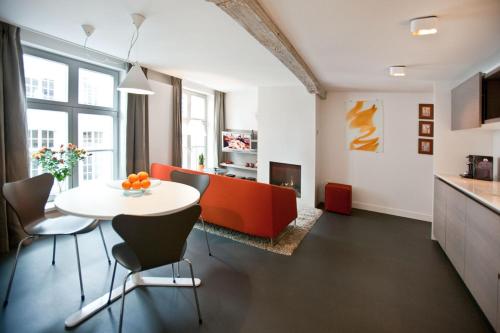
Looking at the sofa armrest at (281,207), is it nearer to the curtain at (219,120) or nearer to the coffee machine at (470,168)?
the coffee machine at (470,168)

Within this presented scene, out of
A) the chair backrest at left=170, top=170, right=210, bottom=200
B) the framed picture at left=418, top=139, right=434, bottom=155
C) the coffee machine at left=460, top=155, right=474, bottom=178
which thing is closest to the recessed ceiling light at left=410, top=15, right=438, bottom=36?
the coffee machine at left=460, top=155, right=474, bottom=178

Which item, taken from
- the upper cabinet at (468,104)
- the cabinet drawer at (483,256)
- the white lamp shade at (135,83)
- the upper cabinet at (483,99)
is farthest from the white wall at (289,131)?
the white lamp shade at (135,83)

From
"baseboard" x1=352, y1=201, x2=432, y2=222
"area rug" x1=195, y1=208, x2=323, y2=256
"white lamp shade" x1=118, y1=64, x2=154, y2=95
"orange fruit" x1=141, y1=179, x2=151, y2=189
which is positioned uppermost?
"white lamp shade" x1=118, y1=64, x2=154, y2=95

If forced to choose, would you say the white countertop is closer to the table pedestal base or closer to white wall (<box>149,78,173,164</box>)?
the table pedestal base

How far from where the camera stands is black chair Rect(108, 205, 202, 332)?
4.66 feet

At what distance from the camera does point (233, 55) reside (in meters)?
3.16

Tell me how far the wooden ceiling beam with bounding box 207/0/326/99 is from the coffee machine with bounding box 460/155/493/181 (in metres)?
2.31

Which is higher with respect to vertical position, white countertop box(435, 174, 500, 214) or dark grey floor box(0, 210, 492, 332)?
white countertop box(435, 174, 500, 214)

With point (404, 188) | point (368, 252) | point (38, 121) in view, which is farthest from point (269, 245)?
point (38, 121)

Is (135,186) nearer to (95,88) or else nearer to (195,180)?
(195,180)

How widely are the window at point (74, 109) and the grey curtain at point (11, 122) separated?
1.19 ft

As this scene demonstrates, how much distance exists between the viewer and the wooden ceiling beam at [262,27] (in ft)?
5.58

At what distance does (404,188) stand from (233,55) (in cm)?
375

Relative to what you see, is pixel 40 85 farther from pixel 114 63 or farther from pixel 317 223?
pixel 317 223
